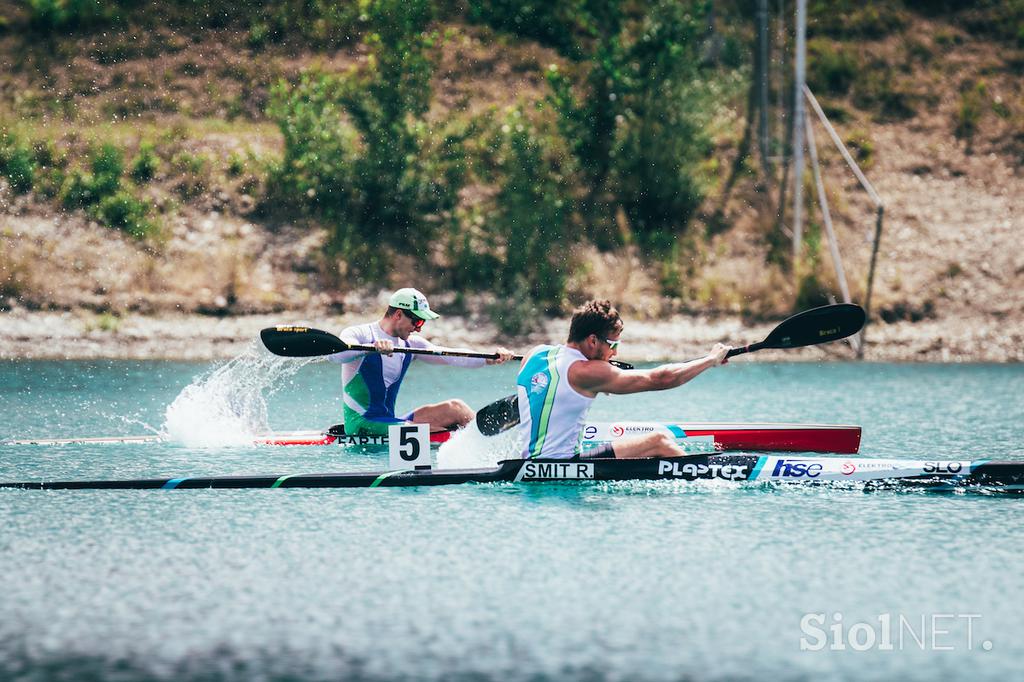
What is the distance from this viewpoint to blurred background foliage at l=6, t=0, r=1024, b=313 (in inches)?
1157

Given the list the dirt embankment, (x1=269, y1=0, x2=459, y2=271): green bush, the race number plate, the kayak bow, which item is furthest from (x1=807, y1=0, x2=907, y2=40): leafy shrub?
the race number plate

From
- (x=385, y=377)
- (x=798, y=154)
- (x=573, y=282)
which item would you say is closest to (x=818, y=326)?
(x=385, y=377)

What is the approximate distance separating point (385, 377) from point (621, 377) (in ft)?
12.1

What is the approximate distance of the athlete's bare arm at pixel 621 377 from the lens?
955 centimetres

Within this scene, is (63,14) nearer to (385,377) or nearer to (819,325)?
(385,377)

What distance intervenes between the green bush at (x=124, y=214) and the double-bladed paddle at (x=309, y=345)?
57.6 ft

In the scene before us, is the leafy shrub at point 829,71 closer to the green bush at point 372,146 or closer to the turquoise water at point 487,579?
the green bush at point 372,146

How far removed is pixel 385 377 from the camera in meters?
12.5

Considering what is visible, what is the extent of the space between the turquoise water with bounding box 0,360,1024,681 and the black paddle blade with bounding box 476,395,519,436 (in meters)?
0.86

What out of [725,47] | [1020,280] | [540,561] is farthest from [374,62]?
[540,561]

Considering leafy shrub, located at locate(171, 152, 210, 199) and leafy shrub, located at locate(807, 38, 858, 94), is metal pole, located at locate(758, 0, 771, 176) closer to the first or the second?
leafy shrub, located at locate(807, 38, 858, 94)

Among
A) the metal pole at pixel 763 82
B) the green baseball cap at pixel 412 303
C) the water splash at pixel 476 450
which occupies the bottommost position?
the water splash at pixel 476 450

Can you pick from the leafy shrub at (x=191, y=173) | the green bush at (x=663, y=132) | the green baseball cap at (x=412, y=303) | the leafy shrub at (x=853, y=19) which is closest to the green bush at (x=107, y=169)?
the leafy shrub at (x=191, y=173)

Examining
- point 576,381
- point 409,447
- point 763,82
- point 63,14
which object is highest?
point 63,14
